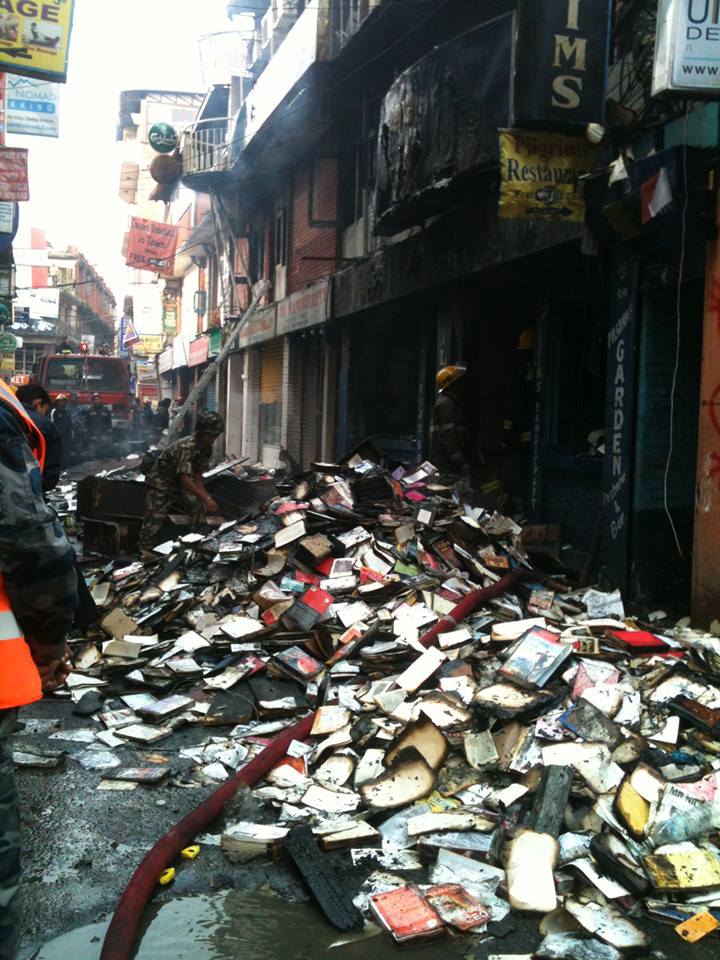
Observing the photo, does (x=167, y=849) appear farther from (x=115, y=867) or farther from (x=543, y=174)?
(x=543, y=174)

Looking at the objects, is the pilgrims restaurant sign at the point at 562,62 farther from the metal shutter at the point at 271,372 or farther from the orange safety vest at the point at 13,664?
the metal shutter at the point at 271,372

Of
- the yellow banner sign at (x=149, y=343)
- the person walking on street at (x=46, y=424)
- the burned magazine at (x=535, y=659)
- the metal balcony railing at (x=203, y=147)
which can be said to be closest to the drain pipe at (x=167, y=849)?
the burned magazine at (x=535, y=659)

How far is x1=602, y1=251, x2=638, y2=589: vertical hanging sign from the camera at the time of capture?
6.86m

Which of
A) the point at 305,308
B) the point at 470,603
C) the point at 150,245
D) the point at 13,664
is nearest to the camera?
the point at 13,664

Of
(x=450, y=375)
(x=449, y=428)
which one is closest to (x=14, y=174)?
(x=450, y=375)

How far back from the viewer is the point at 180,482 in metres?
8.96

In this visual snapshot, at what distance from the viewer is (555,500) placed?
877 cm

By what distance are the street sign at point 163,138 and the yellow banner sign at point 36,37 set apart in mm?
16023

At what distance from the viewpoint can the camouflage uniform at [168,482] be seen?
869 centimetres

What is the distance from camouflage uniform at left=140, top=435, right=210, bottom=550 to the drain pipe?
4680mm

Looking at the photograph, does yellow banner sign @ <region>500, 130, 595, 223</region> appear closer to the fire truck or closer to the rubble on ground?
the rubble on ground

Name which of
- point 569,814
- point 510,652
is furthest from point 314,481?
point 569,814

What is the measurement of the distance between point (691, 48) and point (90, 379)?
69.4ft

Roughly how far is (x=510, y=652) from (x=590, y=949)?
229cm
